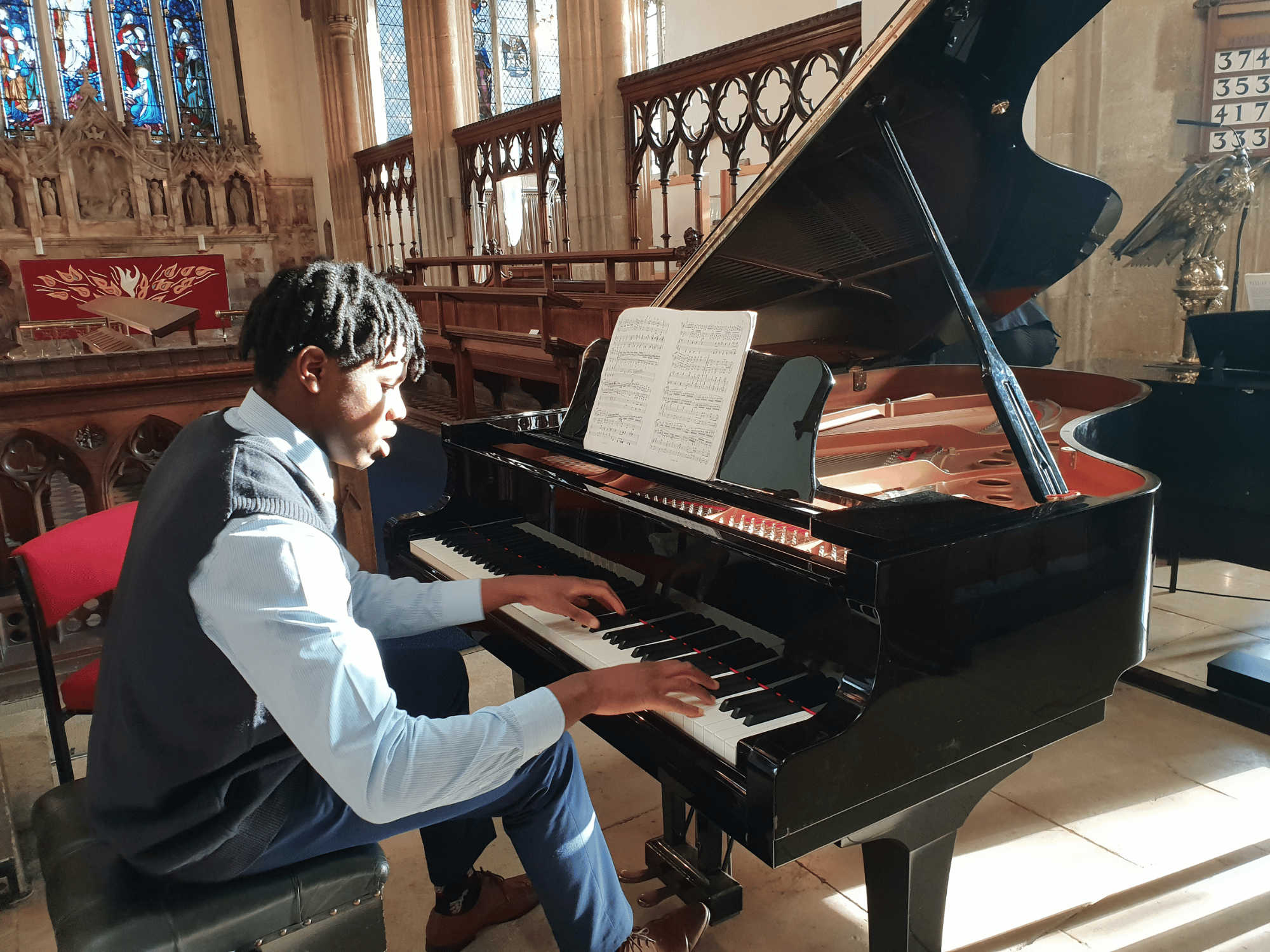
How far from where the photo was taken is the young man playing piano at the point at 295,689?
114 cm

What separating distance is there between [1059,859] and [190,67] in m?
17.1

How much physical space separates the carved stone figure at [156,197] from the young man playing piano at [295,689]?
50.1ft

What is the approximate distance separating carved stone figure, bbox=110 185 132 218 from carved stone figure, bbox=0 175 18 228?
4.21ft

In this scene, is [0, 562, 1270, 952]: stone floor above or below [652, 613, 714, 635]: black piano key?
below

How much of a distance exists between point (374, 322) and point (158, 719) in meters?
0.63

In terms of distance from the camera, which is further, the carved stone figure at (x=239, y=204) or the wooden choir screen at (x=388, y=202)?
the carved stone figure at (x=239, y=204)

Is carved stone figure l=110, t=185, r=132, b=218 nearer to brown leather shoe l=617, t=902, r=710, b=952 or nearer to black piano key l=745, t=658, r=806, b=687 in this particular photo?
brown leather shoe l=617, t=902, r=710, b=952

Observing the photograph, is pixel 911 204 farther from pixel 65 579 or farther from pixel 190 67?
pixel 190 67

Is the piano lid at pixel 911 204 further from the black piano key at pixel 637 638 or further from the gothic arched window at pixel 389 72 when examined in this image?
the gothic arched window at pixel 389 72

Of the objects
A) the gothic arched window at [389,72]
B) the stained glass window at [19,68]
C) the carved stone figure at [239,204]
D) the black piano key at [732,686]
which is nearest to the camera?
the black piano key at [732,686]

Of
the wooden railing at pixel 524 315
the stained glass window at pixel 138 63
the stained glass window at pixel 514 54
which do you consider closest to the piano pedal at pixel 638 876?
the wooden railing at pixel 524 315

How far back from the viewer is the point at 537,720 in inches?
50.6

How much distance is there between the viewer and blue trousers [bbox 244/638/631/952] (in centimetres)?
133

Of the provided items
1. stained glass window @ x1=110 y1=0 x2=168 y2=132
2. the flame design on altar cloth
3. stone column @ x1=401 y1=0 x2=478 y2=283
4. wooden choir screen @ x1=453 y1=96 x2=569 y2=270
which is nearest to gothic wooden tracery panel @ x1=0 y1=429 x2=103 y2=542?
wooden choir screen @ x1=453 y1=96 x2=569 y2=270
